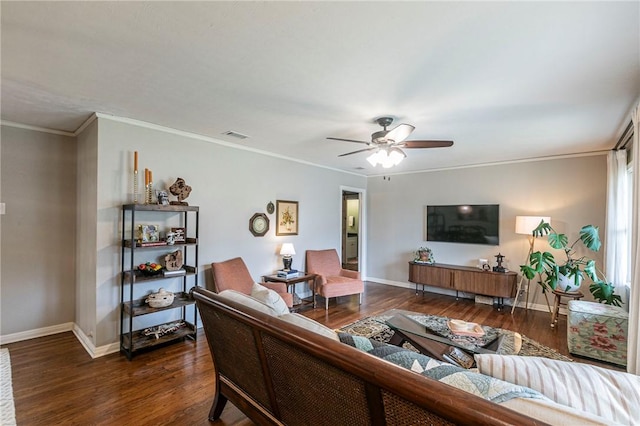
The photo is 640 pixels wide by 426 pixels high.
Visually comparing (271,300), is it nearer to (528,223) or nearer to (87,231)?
(87,231)

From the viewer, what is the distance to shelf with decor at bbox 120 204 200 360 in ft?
10.2

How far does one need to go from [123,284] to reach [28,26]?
93.3 inches

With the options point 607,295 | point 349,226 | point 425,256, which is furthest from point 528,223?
point 349,226

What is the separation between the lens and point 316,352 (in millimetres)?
1173

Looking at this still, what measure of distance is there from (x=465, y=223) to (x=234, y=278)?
14.2 ft

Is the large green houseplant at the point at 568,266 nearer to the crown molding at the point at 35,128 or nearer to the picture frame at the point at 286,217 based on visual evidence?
the picture frame at the point at 286,217

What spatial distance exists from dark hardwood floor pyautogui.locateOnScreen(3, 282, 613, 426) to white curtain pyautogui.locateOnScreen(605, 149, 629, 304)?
100 cm

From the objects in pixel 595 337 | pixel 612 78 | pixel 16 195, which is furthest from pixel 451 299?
pixel 16 195

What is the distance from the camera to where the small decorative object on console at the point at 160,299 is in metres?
3.19

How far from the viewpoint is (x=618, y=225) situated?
3.77 meters

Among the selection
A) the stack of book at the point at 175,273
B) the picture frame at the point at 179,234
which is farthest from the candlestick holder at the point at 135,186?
the stack of book at the point at 175,273

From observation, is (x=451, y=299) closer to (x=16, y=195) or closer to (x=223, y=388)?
(x=223, y=388)

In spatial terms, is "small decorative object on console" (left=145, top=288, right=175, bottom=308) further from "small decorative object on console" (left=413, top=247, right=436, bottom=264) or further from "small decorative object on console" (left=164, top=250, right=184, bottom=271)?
"small decorative object on console" (left=413, top=247, right=436, bottom=264)

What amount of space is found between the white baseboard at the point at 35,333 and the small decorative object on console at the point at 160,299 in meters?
1.46
